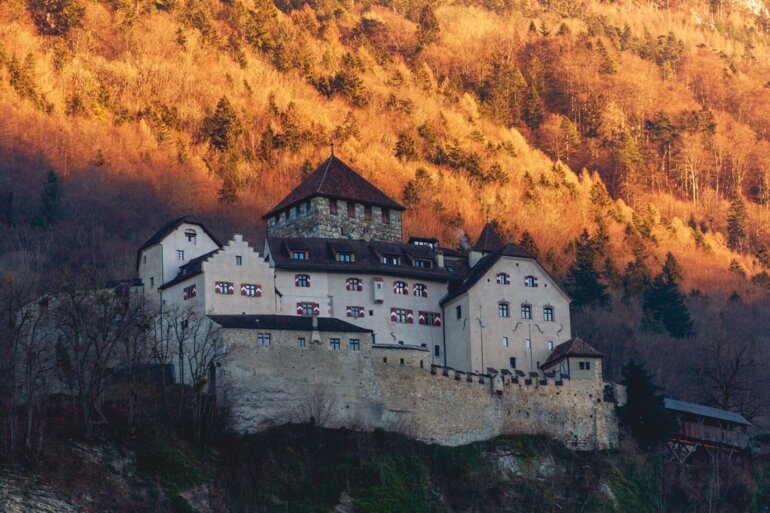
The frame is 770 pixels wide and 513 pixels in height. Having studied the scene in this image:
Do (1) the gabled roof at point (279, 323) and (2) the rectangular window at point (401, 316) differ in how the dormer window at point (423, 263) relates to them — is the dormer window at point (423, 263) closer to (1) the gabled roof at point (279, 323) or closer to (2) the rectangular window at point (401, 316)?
(2) the rectangular window at point (401, 316)

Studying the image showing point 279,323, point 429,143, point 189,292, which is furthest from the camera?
point 429,143

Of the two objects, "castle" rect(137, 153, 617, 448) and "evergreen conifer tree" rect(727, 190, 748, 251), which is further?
"evergreen conifer tree" rect(727, 190, 748, 251)

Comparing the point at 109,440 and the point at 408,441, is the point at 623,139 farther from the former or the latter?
the point at 109,440

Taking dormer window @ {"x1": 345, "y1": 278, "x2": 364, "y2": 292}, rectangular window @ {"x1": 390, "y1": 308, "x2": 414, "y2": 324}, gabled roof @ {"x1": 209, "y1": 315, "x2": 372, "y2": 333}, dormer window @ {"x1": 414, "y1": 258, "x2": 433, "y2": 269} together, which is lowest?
gabled roof @ {"x1": 209, "y1": 315, "x2": 372, "y2": 333}

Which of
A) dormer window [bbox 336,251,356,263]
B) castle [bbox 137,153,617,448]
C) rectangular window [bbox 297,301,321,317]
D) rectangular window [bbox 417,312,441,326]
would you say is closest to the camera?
castle [bbox 137,153,617,448]

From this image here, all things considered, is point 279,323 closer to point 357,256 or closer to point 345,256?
point 345,256

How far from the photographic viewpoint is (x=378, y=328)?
3105 inches

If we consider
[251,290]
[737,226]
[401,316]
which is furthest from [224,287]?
[737,226]

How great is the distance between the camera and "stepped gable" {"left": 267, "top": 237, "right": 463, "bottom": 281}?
7894 centimetres

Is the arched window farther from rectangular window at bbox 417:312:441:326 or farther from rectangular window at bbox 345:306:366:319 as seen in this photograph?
rectangular window at bbox 345:306:366:319

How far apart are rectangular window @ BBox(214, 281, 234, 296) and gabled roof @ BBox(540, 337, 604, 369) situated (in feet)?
58.2

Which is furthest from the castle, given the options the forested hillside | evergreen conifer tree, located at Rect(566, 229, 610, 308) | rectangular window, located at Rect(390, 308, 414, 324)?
evergreen conifer tree, located at Rect(566, 229, 610, 308)

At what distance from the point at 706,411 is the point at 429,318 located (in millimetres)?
15955

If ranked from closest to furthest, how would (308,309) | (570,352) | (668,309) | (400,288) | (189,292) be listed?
Answer: (189,292) → (570,352) → (308,309) → (400,288) → (668,309)
